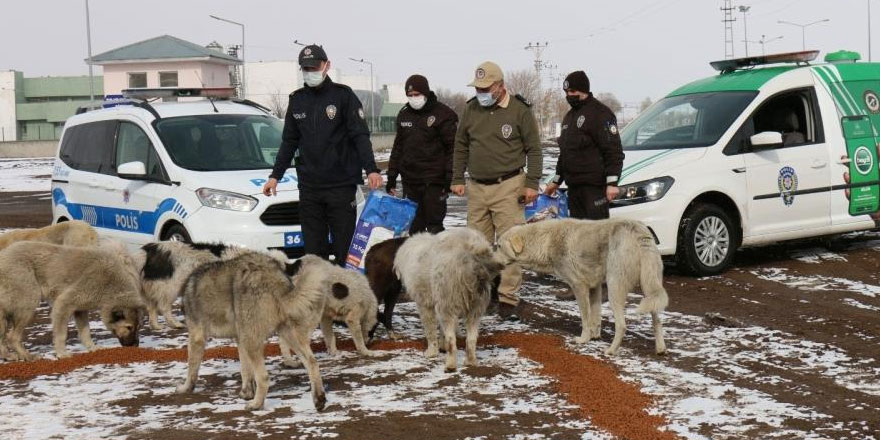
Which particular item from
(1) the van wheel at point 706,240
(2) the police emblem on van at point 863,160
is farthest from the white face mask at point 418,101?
(2) the police emblem on van at point 863,160

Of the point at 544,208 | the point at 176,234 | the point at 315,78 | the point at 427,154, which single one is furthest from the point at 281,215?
the point at 544,208

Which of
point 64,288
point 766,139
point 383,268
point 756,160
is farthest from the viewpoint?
point 756,160

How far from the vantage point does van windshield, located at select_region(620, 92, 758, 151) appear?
11711 mm

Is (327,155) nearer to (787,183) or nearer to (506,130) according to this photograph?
(506,130)

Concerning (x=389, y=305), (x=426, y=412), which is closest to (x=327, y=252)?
(x=389, y=305)

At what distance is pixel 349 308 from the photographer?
25.4 feet

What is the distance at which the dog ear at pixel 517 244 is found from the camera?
8.02 metres

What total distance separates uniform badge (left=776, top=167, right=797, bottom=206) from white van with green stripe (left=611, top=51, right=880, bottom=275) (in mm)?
12

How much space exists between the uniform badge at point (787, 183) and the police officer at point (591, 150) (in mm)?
3126

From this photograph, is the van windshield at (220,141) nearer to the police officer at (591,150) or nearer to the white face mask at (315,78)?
the white face mask at (315,78)

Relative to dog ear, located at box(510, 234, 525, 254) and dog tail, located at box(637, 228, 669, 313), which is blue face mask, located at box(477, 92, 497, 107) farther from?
dog tail, located at box(637, 228, 669, 313)

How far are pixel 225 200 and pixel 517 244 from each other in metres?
3.63

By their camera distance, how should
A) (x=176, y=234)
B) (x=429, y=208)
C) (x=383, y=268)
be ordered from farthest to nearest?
(x=176, y=234)
(x=429, y=208)
(x=383, y=268)

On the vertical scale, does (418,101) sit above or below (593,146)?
above
